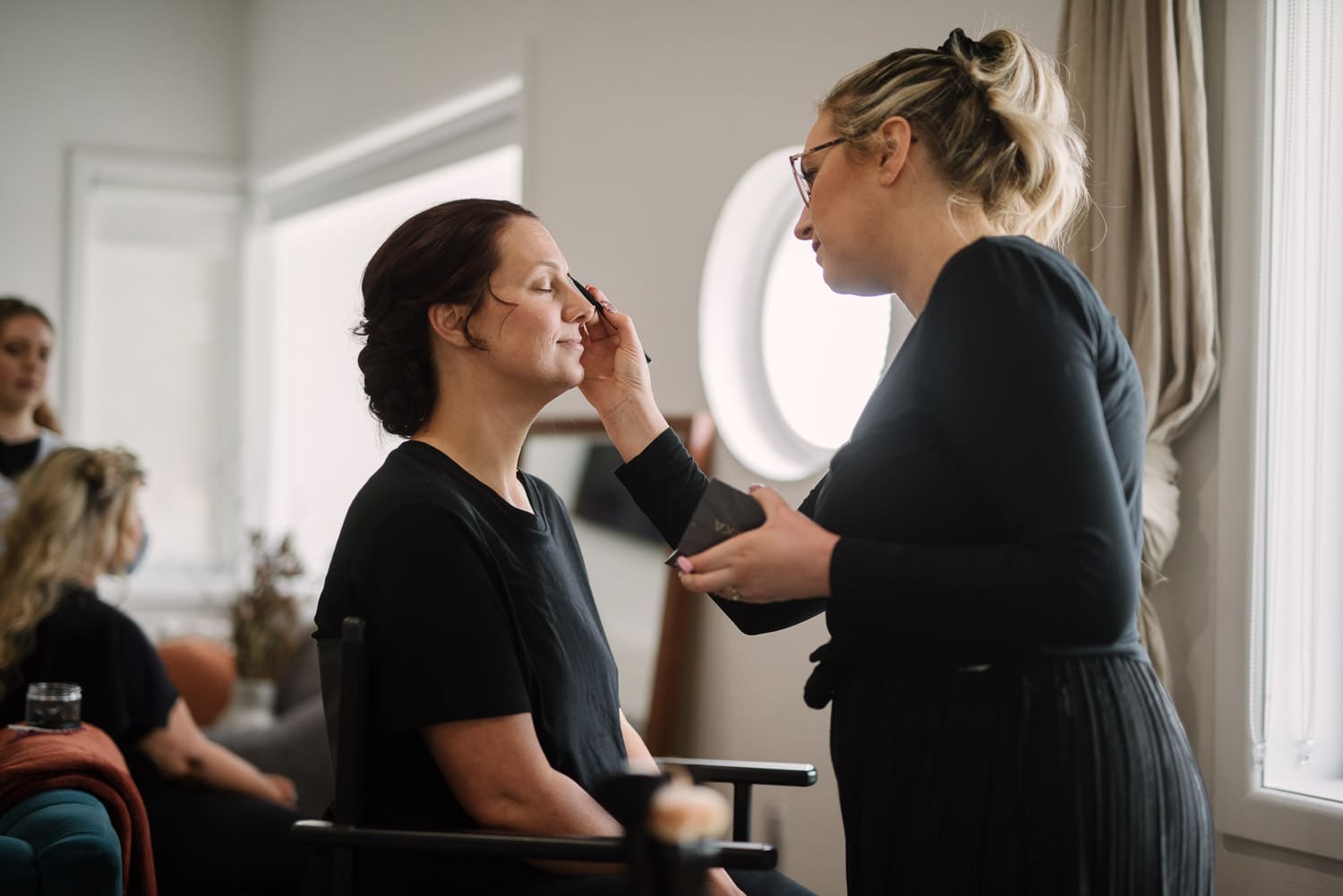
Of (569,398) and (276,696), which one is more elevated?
(569,398)

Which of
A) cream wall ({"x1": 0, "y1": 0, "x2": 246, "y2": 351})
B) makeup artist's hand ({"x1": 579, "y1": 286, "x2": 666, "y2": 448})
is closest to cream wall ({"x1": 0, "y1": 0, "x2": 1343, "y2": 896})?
cream wall ({"x1": 0, "y1": 0, "x2": 246, "y2": 351})

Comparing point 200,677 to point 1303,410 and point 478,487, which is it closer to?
point 478,487

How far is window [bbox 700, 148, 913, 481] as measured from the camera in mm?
3330

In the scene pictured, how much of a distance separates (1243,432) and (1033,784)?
3.62 ft

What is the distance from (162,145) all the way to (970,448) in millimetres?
5593

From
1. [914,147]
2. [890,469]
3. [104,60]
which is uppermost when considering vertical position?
[104,60]

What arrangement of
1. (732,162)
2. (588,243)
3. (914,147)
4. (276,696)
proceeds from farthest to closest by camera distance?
1. (276,696)
2. (588,243)
3. (732,162)
4. (914,147)

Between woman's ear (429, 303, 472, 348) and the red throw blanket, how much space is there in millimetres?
983

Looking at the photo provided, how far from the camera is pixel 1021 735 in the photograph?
1.21m

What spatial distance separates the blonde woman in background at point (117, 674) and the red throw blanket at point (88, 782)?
331 mm

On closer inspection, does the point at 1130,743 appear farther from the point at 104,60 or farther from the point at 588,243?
the point at 104,60

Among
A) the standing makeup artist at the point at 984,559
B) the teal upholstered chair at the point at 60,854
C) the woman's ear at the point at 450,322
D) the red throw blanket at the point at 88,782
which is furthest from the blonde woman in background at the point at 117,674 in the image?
the standing makeup artist at the point at 984,559

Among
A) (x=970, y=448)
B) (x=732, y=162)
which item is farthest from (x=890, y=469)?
(x=732, y=162)

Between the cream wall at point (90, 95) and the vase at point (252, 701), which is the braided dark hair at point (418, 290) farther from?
the cream wall at point (90, 95)
